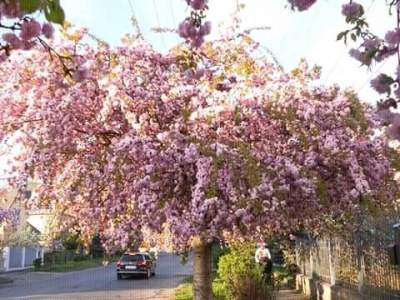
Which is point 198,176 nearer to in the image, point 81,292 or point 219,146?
point 219,146

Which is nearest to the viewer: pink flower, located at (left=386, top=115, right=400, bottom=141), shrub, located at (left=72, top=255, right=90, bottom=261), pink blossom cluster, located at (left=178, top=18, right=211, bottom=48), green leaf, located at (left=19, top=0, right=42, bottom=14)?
green leaf, located at (left=19, top=0, right=42, bottom=14)

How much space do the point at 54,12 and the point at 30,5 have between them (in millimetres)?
228

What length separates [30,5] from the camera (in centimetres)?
254

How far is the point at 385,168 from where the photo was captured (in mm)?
9625

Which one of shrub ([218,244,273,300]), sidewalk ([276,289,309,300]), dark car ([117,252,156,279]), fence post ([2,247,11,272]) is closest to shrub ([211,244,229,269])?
dark car ([117,252,156,279])

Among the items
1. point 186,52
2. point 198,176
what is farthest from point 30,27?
point 186,52

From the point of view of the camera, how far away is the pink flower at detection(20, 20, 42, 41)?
11.3 ft

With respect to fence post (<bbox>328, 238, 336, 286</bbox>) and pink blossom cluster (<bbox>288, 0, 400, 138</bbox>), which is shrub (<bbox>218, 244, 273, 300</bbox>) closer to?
fence post (<bbox>328, 238, 336, 286</bbox>)

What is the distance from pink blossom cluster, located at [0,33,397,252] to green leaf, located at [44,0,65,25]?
19.9ft

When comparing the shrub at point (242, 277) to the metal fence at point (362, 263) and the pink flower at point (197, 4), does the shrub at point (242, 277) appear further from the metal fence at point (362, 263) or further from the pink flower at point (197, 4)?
the pink flower at point (197, 4)

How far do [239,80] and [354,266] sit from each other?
5.07 meters

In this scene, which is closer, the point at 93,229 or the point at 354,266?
the point at 93,229

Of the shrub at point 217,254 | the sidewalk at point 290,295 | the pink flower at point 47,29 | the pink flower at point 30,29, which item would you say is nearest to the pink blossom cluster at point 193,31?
the pink flower at point 47,29

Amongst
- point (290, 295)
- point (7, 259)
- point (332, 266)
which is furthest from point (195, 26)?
point (7, 259)
